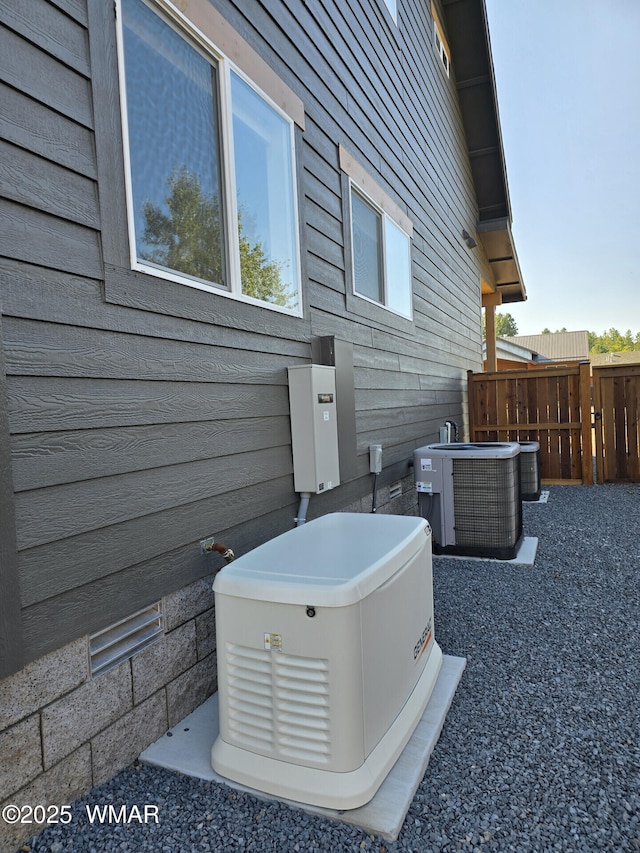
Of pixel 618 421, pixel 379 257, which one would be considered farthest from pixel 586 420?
pixel 379 257

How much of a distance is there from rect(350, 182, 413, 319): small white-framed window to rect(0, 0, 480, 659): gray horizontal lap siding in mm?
517

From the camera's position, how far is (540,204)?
34969 millimetres

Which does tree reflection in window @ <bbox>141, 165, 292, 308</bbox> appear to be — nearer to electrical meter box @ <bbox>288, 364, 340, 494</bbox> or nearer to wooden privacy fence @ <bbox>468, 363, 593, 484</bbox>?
electrical meter box @ <bbox>288, 364, 340, 494</bbox>

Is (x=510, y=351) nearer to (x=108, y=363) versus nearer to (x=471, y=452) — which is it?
(x=471, y=452)

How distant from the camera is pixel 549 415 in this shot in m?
7.08

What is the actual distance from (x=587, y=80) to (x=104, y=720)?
2291cm

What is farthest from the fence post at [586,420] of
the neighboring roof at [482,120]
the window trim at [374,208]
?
the neighboring roof at [482,120]

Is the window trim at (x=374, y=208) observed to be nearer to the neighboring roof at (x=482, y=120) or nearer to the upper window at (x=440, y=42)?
the upper window at (x=440, y=42)

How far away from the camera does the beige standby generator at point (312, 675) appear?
59.1 inches

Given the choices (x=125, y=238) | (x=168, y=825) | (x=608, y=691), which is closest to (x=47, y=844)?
(x=168, y=825)

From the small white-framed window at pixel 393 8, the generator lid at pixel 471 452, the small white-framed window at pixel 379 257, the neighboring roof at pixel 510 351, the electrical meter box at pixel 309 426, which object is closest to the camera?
the electrical meter box at pixel 309 426

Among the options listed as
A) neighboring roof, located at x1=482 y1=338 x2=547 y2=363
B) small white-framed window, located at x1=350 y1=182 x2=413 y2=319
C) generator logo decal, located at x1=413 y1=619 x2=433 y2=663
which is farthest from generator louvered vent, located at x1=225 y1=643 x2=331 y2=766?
neighboring roof, located at x1=482 y1=338 x2=547 y2=363

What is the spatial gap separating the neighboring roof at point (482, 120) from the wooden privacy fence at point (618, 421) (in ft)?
12.2

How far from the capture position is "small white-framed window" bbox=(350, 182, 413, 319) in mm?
4086
